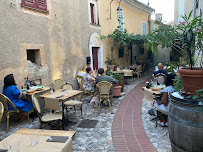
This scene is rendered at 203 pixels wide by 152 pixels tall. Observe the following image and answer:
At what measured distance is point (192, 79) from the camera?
2.65 meters

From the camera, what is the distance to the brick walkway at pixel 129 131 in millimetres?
3305

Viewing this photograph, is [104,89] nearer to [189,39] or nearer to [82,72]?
[82,72]

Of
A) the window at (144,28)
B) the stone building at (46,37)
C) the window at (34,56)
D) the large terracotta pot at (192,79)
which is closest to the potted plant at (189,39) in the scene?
the large terracotta pot at (192,79)

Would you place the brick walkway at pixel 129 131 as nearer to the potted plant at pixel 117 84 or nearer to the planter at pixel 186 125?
Answer: the planter at pixel 186 125

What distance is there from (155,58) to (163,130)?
14.5 meters

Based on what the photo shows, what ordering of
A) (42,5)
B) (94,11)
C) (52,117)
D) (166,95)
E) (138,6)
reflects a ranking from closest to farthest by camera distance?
1. (166,95)
2. (52,117)
3. (42,5)
4. (94,11)
5. (138,6)

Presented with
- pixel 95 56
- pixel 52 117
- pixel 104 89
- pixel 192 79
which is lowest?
pixel 52 117

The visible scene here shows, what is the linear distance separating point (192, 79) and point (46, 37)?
539 centimetres

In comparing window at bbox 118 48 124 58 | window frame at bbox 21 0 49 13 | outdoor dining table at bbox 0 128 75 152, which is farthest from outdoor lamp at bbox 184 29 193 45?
window at bbox 118 48 124 58

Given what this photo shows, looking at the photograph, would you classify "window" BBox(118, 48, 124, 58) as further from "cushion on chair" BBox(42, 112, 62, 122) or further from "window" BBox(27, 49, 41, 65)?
"cushion on chair" BBox(42, 112, 62, 122)

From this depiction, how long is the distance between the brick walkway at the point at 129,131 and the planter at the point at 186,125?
0.72 meters

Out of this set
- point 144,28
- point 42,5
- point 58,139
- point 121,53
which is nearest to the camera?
point 58,139

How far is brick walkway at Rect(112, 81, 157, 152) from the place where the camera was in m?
3.31

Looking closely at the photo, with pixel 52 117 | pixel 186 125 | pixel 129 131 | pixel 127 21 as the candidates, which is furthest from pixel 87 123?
pixel 127 21
